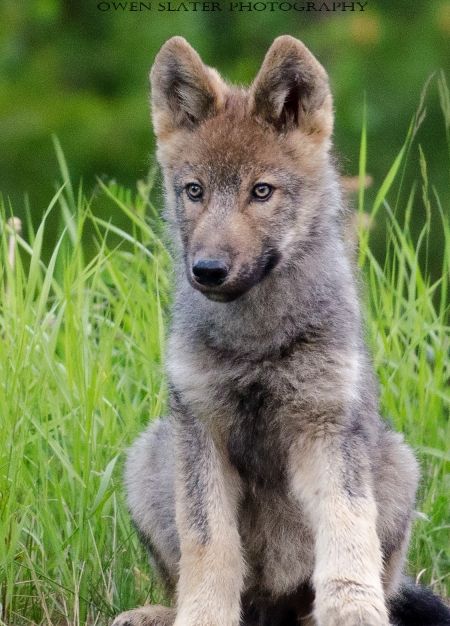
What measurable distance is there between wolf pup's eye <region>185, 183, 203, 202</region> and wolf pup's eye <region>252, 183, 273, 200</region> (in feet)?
0.71

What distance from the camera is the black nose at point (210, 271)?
15.3 ft

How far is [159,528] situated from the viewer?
544 centimetres

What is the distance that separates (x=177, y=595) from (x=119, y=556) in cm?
63

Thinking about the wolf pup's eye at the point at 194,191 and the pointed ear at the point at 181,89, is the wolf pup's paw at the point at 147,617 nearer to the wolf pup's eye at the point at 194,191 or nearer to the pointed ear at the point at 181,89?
the wolf pup's eye at the point at 194,191

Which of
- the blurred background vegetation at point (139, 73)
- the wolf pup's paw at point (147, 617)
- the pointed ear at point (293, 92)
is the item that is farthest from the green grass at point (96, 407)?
the blurred background vegetation at point (139, 73)

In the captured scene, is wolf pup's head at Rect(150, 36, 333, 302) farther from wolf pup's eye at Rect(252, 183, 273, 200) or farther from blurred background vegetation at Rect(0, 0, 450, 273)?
blurred background vegetation at Rect(0, 0, 450, 273)

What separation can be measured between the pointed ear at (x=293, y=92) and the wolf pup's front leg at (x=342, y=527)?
1.23 meters

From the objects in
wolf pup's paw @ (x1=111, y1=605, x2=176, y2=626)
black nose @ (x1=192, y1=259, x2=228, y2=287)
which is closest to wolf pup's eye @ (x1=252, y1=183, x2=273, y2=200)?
black nose @ (x1=192, y1=259, x2=228, y2=287)

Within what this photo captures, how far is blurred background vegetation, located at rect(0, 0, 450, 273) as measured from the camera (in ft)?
38.6

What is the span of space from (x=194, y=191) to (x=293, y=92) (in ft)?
1.83

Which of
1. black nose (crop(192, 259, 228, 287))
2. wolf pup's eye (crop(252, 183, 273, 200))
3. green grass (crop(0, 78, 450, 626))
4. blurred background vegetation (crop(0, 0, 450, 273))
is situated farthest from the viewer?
blurred background vegetation (crop(0, 0, 450, 273))

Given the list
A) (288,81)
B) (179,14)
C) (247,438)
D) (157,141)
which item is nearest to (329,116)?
(288,81)

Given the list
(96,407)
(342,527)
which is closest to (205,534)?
(342,527)

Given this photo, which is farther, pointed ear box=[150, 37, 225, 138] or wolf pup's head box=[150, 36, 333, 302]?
pointed ear box=[150, 37, 225, 138]
